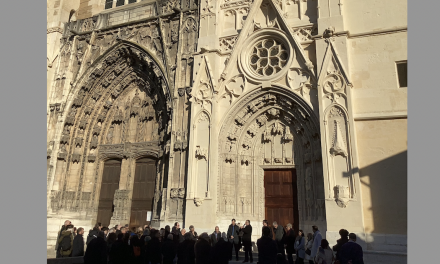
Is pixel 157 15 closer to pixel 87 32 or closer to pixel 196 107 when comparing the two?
pixel 87 32

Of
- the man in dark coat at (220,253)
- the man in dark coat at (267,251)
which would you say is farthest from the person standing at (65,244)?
the man in dark coat at (267,251)

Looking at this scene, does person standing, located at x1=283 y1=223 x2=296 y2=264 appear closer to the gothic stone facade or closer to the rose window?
the gothic stone facade

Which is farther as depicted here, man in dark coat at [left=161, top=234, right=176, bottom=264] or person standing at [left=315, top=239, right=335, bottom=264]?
man in dark coat at [left=161, top=234, right=176, bottom=264]

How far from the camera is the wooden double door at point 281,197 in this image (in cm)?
1159

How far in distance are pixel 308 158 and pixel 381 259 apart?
377cm

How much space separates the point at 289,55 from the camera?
469 inches

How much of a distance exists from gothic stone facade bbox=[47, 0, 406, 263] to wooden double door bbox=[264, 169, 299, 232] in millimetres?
319

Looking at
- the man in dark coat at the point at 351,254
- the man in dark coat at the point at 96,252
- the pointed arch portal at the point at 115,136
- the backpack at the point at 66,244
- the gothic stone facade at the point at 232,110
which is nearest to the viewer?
the man in dark coat at the point at 351,254

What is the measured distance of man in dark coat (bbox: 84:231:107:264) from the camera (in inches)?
231

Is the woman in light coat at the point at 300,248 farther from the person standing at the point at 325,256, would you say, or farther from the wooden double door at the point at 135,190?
the wooden double door at the point at 135,190

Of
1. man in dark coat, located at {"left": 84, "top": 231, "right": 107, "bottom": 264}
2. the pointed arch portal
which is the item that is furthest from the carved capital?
man in dark coat, located at {"left": 84, "top": 231, "right": 107, "bottom": 264}

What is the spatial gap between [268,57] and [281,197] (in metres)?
5.08

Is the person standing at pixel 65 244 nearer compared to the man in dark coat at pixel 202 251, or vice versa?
the man in dark coat at pixel 202 251

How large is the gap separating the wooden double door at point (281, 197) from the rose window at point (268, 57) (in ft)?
12.1
